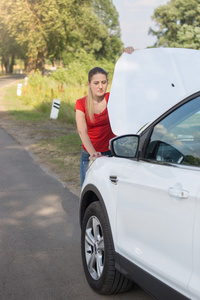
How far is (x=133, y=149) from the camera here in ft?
10.3

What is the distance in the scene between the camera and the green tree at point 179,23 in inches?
2382

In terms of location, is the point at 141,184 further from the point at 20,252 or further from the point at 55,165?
the point at 55,165

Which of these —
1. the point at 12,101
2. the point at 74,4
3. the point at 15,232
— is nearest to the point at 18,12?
the point at 74,4

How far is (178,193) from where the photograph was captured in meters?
2.46

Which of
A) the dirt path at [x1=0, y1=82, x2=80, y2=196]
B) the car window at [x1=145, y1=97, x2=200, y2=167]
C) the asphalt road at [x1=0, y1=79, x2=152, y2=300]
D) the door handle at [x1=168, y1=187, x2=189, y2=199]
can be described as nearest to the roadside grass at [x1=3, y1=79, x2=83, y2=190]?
the dirt path at [x1=0, y1=82, x2=80, y2=196]

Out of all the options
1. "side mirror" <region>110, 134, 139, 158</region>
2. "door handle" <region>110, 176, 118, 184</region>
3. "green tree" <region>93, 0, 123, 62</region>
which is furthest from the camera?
Result: "green tree" <region>93, 0, 123, 62</region>

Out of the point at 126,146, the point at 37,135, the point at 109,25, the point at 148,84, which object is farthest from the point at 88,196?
the point at 109,25

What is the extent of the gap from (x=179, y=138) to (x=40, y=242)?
2.63m

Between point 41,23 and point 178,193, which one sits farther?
point 41,23

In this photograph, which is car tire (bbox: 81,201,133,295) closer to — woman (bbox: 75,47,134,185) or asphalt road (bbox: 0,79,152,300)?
asphalt road (bbox: 0,79,152,300)

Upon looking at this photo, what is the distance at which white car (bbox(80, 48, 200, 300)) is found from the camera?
2.46 metres

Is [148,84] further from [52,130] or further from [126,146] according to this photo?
[52,130]

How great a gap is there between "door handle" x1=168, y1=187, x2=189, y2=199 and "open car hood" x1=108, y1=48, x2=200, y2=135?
47.6 inches

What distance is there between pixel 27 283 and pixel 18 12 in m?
34.4
